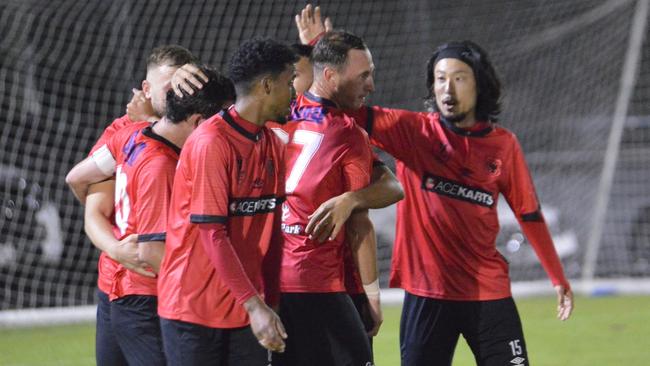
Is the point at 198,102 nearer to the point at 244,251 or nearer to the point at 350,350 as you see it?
the point at 244,251

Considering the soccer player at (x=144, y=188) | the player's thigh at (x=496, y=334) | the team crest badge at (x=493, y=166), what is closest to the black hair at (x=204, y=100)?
the soccer player at (x=144, y=188)

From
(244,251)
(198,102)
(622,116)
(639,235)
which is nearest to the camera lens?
(244,251)

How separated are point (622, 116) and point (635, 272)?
207 centimetres

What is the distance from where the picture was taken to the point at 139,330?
183 inches

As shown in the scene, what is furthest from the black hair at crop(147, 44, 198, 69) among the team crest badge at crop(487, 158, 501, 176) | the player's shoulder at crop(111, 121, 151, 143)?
the team crest badge at crop(487, 158, 501, 176)

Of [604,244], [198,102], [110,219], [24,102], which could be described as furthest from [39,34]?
[604,244]

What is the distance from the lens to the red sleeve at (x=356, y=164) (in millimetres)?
4645

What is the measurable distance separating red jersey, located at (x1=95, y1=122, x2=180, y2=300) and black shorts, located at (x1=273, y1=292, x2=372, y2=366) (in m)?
0.63

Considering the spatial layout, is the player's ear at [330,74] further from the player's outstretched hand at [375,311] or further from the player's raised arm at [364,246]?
the player's outstretched hand at [375,311]

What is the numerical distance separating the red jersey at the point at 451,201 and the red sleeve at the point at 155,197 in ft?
4.34

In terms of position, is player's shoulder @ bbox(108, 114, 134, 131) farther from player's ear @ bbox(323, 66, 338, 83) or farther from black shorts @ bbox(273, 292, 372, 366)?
black shorts @ bbox(273, 292, 372, 366)

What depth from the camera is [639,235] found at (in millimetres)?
13578

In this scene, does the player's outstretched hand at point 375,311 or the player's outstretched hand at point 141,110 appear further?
the player's outstretched hand at point 141,110

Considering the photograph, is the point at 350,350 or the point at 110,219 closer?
the point at 350,350
